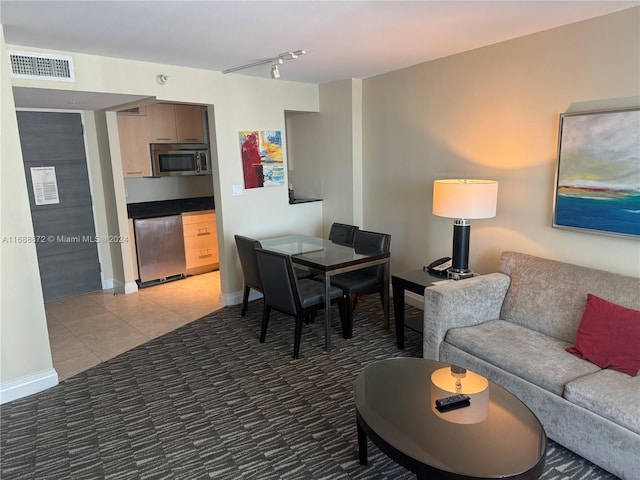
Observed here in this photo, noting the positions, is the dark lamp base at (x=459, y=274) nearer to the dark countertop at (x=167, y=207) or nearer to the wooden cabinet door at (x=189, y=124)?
the dark countertop at (x=167, y=207)

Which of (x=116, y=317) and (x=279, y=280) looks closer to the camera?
(x=279, y=280)

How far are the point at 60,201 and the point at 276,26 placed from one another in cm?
359

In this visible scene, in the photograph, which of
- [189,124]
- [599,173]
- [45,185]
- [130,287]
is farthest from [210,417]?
[189,124]

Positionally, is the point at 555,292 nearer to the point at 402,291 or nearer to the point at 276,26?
the point at 402,291

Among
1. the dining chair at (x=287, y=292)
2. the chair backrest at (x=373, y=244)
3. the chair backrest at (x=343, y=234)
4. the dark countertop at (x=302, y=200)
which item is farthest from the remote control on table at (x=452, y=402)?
the dark countertop at (x=302, y=200)

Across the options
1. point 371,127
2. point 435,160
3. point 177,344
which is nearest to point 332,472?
point 177,344

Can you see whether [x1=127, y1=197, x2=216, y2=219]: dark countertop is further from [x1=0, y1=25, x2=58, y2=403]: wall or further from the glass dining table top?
[x1=0, y1=25, x2=58, y2=403]: wall

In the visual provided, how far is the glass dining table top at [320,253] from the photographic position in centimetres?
353

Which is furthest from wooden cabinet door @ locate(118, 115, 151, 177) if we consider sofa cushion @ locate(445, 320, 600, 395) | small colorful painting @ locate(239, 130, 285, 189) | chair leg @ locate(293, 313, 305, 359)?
sofa cushion @ locate(445, 320, 600, 395)

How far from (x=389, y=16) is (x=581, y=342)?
2211 millimetres

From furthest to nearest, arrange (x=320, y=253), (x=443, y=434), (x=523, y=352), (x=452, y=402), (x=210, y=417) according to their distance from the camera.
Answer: (x=320, y=253)
(x=210, y=417)
(x=523, y=352)
(x=452, y=402)
(x=443, y=434)

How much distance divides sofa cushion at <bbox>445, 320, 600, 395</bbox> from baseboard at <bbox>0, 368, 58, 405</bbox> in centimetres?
279

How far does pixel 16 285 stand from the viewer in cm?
284

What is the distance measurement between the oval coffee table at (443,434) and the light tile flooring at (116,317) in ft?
8.20
